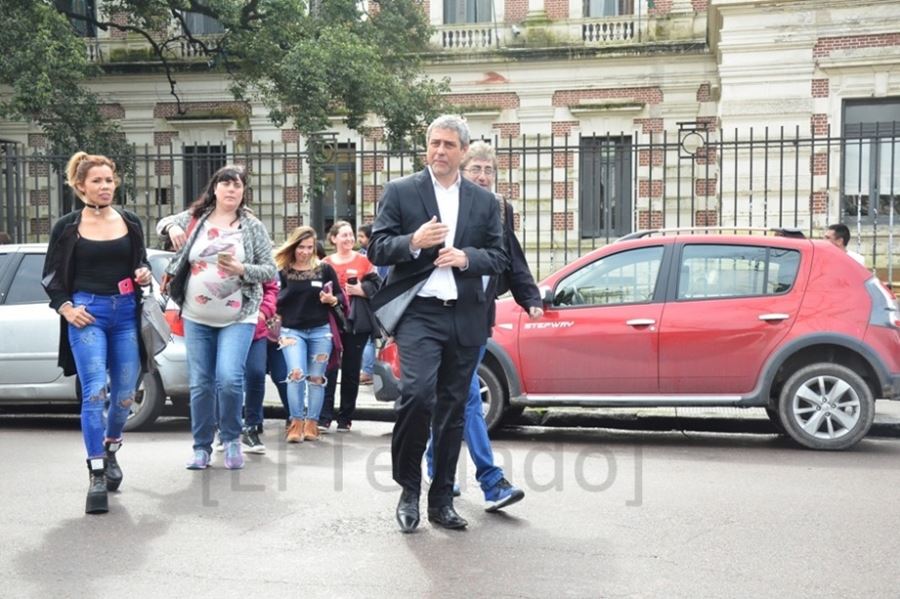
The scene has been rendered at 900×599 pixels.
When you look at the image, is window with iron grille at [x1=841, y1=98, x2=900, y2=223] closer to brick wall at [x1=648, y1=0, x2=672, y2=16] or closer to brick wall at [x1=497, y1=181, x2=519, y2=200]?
brick wall at [x1=648, y1=0, x2=672, y2=16]

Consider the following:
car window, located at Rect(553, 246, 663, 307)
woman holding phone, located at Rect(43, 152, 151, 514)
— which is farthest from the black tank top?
car window, located at Rect(553, 246, 663, 307)

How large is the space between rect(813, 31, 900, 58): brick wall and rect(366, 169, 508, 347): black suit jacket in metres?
15.8

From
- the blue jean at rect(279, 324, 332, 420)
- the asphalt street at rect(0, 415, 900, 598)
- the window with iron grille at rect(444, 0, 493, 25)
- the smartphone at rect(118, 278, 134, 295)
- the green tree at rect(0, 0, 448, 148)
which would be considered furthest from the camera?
the window with iron grille at rect(444, 0, 493, 25)

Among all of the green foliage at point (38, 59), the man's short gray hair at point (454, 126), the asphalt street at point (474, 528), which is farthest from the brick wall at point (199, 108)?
the man's short gray hair at point (454, 126)

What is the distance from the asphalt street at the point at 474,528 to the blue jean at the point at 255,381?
1.47 feet

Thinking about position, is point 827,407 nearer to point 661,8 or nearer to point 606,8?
point 661,8

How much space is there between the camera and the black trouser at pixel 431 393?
561 cm

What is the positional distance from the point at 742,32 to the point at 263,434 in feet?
44.2

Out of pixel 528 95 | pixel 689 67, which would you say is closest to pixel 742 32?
pixel 689 67

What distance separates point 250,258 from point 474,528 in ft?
8.45

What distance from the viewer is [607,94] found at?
25.0 m

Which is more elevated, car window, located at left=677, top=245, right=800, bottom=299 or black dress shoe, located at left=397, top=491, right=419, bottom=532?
car window, located at left=677, top=245, right=800, bottom=299

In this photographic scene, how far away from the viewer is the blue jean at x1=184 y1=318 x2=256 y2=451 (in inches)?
287

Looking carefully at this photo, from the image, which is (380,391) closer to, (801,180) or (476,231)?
(476,231)
